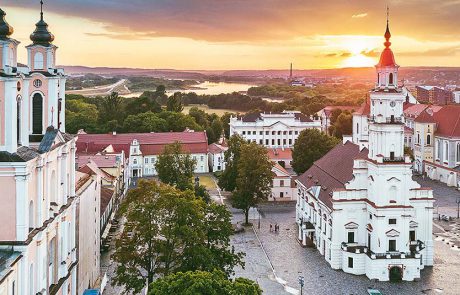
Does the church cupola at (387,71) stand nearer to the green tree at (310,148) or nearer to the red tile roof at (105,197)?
the red tile roof at (105,197)

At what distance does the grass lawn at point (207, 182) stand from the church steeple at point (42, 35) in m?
41.7

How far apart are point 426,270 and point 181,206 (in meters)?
18.8

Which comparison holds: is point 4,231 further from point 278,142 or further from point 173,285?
point 278,142

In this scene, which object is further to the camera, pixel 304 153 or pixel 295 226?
pixel 304 153

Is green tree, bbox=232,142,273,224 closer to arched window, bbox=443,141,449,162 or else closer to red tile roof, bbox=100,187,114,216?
red tile roof, bbox=100,187,114,216

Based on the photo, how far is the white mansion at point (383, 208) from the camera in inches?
1492

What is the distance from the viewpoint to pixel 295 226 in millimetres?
50656

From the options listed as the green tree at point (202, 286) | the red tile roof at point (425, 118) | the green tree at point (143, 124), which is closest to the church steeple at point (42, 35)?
the green tree at point (202, 286)

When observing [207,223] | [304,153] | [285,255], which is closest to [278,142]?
[304,153]

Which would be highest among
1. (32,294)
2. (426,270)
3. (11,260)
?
(11,260)

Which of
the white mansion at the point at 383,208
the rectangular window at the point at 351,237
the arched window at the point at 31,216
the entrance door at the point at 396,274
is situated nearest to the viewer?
the arched window at the point at 31,216

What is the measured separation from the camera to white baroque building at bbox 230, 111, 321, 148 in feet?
296

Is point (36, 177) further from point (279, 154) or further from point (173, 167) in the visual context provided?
point (279, 154)

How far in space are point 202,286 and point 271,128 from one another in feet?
229
